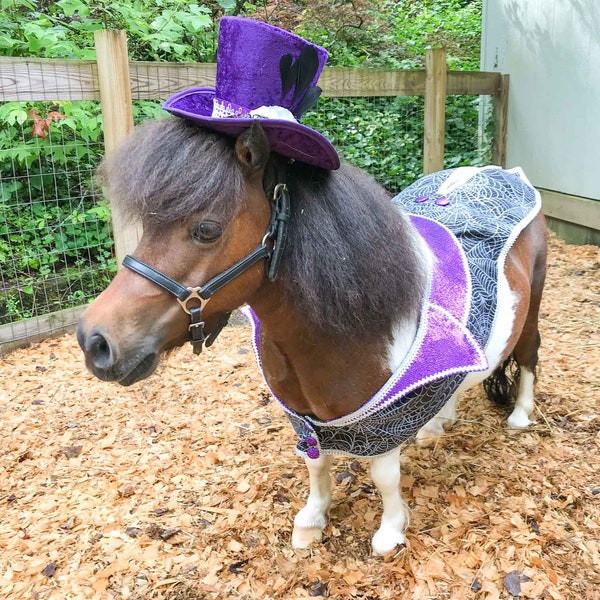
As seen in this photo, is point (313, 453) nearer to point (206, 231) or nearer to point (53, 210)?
point (206, 231)

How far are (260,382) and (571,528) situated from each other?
6.06 ft

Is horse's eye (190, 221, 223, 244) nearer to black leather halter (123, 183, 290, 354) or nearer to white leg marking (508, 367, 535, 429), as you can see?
black leather halter (123, 183, 290, 354)

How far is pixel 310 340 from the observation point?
1577mm

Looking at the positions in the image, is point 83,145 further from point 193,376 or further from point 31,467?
point 31,467

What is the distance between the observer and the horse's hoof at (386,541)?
2.06 metres

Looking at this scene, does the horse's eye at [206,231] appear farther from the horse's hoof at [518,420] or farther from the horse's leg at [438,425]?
the horse's hoof at [518,420]

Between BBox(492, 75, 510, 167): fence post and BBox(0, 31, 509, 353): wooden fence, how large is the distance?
1554 mm

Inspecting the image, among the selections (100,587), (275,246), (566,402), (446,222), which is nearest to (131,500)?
(100,587)

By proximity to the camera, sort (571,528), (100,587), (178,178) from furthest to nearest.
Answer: (571,528)
(100,587)
(178,178)

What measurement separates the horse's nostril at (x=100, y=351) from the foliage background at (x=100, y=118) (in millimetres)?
887

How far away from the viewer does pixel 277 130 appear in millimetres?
1298

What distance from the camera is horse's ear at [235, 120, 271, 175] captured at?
4.09 ft

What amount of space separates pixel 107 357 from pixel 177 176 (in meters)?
0.44

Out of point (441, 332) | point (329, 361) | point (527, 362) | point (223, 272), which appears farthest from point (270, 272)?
point (527, 362)
